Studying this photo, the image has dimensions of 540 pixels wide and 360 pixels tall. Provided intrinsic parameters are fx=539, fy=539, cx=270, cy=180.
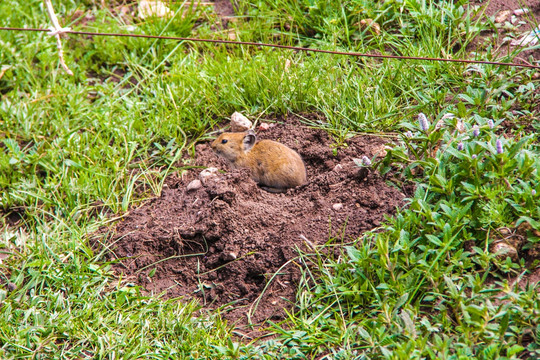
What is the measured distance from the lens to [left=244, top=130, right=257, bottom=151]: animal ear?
4676mm

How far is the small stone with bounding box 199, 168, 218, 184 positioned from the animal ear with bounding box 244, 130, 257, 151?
0.34 meters

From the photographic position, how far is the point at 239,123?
5008 millimetres

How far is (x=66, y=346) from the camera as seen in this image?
3.54m

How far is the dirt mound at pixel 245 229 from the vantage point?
377cm

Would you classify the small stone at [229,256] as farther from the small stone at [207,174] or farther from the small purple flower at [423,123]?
the small purple flower at [423,123]

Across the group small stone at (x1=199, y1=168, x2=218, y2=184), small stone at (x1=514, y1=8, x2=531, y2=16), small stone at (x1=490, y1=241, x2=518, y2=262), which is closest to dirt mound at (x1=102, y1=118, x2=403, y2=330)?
small stone at (x1=199, y1=168, x2=218, y2=184)

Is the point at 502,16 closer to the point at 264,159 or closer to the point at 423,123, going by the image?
the point at 423,123

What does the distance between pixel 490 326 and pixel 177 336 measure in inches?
74.2

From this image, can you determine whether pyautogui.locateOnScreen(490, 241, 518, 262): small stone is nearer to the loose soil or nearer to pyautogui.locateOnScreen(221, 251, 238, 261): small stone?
pyautogui.locateOnScreen(221, 251, 238, 261): small stone

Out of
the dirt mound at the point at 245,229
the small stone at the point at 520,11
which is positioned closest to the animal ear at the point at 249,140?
the dirt mound at the point at 245,229

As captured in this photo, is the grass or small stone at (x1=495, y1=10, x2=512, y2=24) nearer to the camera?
the grass

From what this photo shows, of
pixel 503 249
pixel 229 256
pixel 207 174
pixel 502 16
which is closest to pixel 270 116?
pixel 207 174

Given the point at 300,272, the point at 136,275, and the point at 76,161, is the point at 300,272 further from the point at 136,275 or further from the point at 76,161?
the point at 76,161

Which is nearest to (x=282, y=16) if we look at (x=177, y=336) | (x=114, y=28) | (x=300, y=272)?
(x=114, y=28)
